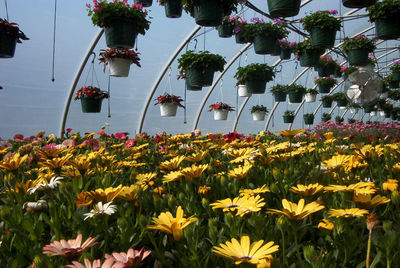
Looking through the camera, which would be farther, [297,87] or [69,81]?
[297,87]

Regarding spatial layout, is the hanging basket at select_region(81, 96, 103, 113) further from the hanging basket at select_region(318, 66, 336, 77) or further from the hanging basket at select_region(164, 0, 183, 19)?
the hanging basket at select_region(318, 66, 336, 77)

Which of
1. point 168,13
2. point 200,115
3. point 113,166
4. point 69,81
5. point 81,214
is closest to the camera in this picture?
point 81,214

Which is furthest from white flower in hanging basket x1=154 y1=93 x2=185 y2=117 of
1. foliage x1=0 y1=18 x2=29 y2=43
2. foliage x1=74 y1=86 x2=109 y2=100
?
foliage x1=0 y1=18 x2=29 y2=43

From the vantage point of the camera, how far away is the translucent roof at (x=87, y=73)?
5324mm

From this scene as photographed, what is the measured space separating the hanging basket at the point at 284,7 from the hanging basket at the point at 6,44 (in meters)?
2.56

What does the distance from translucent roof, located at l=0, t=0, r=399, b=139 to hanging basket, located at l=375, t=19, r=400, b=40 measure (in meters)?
1.73

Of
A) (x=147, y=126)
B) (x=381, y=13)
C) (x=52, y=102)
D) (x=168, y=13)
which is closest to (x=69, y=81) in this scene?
(x=52, y=102)

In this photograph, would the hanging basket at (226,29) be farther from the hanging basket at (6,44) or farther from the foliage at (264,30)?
the hanging basket at (6,44)

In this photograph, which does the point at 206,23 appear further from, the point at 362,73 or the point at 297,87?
the point at 297,87

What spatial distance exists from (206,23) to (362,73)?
4.46 m

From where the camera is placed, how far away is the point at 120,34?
3342 millimetres

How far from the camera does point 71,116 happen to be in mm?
6469

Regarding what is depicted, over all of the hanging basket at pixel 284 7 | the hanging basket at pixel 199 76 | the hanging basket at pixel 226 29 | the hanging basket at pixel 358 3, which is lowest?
the hanging basket at pixel 199 76

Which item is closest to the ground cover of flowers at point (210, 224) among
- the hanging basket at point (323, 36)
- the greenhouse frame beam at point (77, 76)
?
the hanging basket at point (323, 36)
